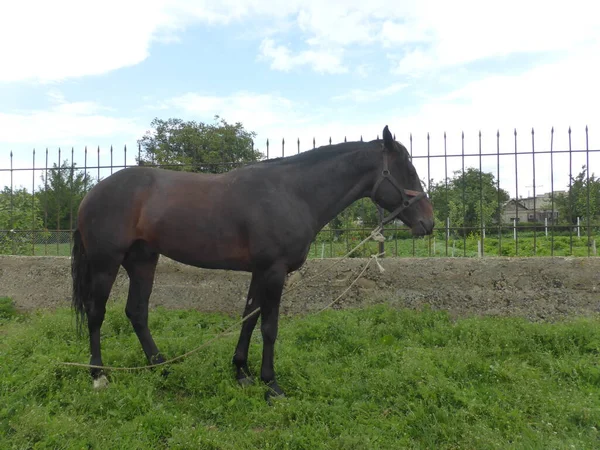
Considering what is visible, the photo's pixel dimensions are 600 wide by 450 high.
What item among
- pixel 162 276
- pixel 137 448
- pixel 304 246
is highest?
pixel 304 246

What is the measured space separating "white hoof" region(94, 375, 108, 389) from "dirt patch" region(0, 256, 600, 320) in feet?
6.28

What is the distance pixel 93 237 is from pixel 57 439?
1628mm

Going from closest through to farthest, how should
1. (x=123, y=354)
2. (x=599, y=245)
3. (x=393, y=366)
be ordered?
(x=393, y=366) → (x=123, y=354) → (x=599, y=245)

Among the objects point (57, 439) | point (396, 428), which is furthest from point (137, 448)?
point (396, 428)

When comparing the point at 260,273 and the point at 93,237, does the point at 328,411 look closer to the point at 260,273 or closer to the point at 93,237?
the point at 260,273

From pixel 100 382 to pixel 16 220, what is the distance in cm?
604

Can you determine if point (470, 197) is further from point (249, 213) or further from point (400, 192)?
point (249, 213)

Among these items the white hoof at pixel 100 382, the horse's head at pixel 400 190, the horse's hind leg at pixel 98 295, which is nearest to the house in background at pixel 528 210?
the horse's head at pixel 400 190

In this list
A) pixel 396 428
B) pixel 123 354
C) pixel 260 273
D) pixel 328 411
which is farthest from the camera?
pixel 123 354

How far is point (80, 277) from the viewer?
3.80 meters

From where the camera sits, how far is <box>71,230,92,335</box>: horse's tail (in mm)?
3764

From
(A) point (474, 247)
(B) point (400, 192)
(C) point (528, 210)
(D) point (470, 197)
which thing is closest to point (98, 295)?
(B) point (400, 192)

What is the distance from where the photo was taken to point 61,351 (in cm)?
390

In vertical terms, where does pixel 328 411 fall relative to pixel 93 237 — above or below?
→ below
